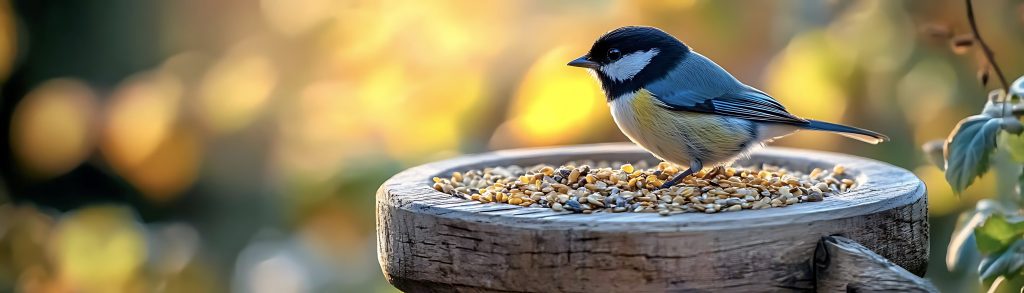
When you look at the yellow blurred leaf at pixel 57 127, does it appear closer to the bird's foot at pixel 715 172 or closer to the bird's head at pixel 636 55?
the bird's head at pixel 636 55

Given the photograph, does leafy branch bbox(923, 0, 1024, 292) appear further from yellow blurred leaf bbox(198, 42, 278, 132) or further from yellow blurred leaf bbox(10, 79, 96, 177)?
yellow blurred leaf bbox(10, 79, 96, 177)

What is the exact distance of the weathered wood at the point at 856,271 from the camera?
133cm

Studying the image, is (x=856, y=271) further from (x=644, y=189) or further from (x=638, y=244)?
(x=644, y=189)

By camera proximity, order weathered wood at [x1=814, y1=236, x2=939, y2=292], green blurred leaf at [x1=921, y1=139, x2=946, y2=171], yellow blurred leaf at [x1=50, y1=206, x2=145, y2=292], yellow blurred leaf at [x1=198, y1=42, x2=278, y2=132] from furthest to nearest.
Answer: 1. yellow blurred leaf at [x1=50, y1=206, x2=145, y2=292]
2. yellow blurred leaf at [x1=198, y1=42, x2=278, y2=132]
3. green blurred leaf at [x1=921, y1=139, x2=946, y2=171]
4. weathered wood at [x1=814, y1=236, x2=939, y2=292]

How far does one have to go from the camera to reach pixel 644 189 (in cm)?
180

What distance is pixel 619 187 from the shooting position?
5.90 ft

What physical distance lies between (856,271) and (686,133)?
56cm

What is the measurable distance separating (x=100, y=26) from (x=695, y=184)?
2530mm

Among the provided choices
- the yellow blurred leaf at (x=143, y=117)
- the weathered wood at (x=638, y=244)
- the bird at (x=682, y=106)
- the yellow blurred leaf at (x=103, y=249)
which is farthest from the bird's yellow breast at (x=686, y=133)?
the yellow blurred leaf at (x=103, y=249)

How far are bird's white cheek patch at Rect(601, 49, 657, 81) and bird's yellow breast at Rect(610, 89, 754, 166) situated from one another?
0.09m

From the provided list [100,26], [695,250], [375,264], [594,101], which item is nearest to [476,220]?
[695,250]

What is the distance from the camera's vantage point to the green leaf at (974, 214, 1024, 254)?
5.62 ft

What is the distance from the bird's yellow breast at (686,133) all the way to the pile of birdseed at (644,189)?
5 cm

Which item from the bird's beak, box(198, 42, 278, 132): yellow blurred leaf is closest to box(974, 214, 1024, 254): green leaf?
the bird's beak
